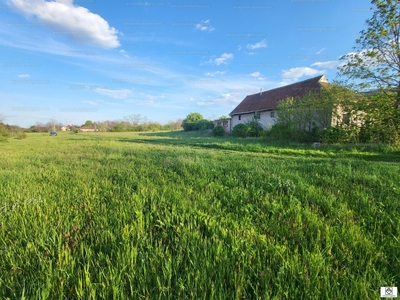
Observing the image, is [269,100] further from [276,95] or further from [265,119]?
[265,119]

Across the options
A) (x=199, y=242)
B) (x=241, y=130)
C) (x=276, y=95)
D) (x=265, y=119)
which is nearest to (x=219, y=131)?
(x=241, y=130)

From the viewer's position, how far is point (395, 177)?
4453 millimetres

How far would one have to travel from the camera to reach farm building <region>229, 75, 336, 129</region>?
21647 millimetres

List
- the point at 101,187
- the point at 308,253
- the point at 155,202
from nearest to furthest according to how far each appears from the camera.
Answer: the point at 308,253 → the point at 155,202 → the point at 101,187

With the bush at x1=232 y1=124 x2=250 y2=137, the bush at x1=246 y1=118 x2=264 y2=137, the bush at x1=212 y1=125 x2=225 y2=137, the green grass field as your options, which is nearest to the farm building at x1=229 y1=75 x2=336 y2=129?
the bush at x1=246 y1=118 x2=264 y2=137

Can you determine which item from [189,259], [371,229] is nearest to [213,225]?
[189,259]

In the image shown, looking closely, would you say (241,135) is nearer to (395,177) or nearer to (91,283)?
(395,177)

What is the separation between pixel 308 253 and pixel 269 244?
37 cm

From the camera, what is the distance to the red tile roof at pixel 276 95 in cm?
2150

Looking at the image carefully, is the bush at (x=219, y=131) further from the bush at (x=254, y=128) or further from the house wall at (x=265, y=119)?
the house wall at (x=265, y=119)

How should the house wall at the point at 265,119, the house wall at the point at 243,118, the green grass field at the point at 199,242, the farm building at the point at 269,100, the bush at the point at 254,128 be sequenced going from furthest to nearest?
the house wall at the point at 243,118 → the house wall at the point at 265,119 → the bush at the point at 254,128 → the farm building at the point at 269,100 → the green grass field at the point at 199,242

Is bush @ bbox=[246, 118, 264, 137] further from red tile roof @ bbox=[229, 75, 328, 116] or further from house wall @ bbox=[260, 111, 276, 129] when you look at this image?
red tile roof @ bbox=[229, 75, 328, 116]

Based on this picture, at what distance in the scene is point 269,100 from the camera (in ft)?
87.8

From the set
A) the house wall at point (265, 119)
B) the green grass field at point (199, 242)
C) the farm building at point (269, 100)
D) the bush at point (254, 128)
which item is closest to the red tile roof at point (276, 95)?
the farm building at point (269, 100)
